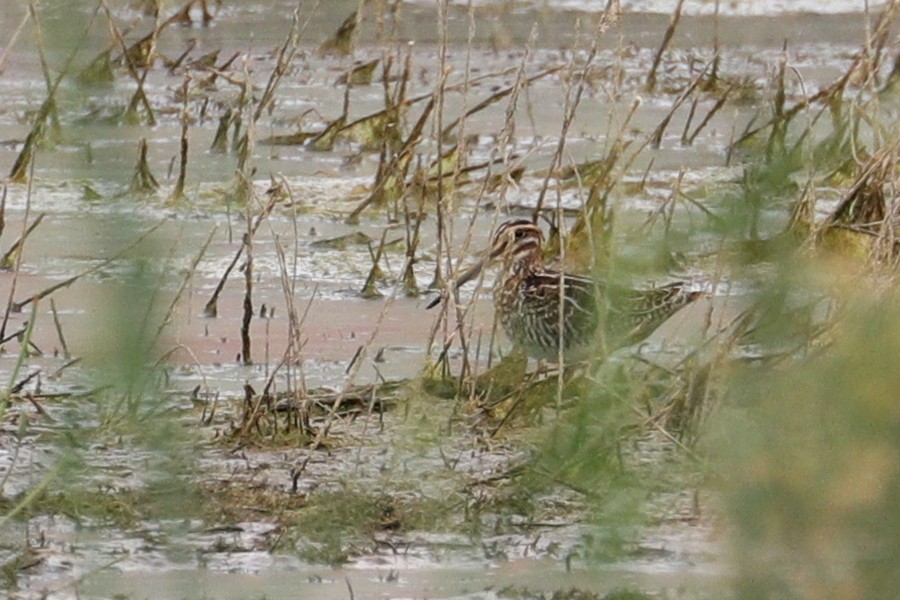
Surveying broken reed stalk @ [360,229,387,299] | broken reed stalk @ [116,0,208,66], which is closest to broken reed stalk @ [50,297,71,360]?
broken reed stalk @ [360,229,387,299]

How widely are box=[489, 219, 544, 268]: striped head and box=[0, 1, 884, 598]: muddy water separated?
0.20 metres

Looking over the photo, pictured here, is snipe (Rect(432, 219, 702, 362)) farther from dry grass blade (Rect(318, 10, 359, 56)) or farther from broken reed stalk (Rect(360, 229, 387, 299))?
dry grass blade (Rect(318, 10, 359, 56))

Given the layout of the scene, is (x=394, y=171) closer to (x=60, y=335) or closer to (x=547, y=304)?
(x=547, y=304)

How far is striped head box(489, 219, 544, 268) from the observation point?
5.32 metres

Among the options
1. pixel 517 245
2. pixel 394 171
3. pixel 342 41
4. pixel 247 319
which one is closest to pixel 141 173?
pixel 247 319

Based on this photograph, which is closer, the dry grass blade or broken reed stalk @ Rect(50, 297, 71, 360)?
broken reed stalk @ Rect(50, 297, 71, 360)

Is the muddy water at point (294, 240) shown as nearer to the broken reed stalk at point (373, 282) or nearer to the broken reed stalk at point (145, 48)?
the broken reed stalk at point (373, 282)

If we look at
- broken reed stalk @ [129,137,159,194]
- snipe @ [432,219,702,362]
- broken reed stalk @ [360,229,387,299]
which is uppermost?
broken reed stalk @ [129,137,159,194]

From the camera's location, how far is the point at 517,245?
17.7 ft

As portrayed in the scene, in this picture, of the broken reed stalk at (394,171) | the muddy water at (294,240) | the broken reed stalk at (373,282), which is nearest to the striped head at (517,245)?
the muddy water at (294,240)

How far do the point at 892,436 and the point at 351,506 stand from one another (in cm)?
246

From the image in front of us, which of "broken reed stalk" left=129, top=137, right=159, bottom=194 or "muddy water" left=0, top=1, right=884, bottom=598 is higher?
"broken reed stalk" left=129, top=137, right=159, bottom=194

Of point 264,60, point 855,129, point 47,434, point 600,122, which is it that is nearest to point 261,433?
point 47,434

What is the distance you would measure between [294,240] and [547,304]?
1109 mm
